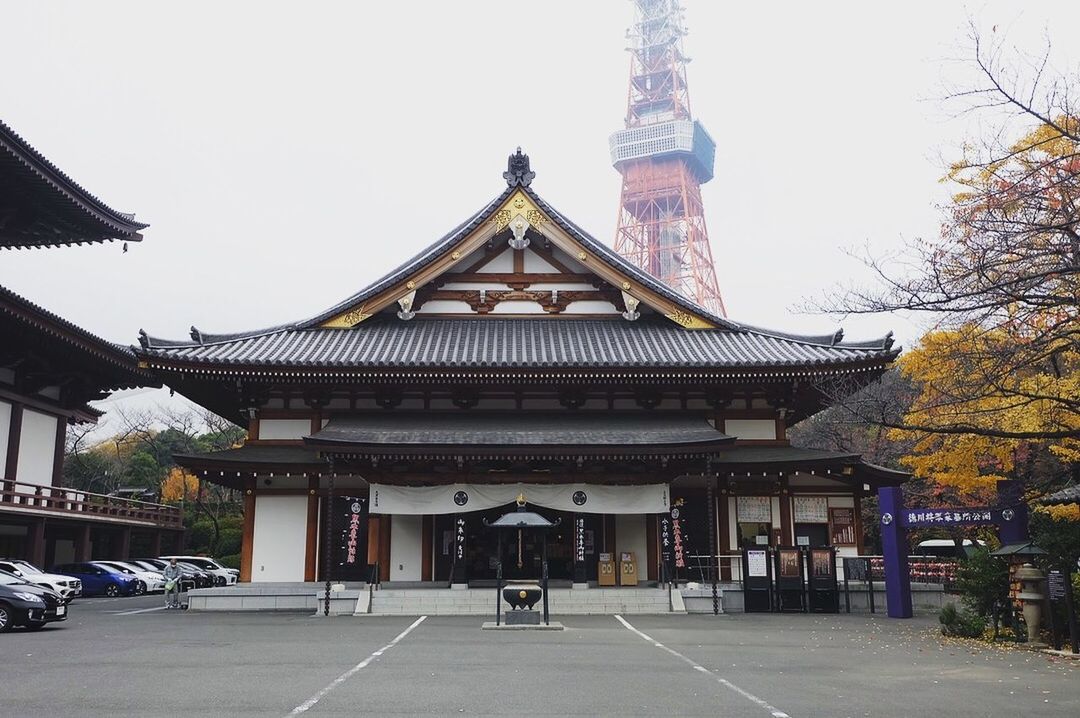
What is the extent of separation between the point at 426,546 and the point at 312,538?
3081mm

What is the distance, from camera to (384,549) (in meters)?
23.8

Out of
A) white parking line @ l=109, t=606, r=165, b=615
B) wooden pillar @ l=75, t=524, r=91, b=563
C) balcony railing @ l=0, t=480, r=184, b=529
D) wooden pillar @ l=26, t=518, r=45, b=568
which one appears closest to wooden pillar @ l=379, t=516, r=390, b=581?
white parking line @ l=109, t=606, r=165, b=615

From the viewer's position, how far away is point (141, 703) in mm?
8820

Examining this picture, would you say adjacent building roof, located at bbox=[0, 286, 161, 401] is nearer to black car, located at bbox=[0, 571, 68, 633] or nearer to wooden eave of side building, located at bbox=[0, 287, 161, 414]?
wooden eave of side building, located at bbox=[0, 287, 161, 414]

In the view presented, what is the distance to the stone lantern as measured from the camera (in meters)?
14.5

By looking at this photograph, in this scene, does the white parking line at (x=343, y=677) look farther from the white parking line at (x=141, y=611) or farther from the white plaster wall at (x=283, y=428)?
the white parking line at (x=141, y=611)

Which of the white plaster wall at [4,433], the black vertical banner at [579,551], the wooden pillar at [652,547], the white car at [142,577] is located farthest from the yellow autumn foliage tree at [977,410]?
the white car at [142,577]

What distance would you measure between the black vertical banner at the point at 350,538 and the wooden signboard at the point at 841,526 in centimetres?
1293

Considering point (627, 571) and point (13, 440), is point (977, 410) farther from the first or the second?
point (13, 440)

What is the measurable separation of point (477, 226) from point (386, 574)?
10.3 meters

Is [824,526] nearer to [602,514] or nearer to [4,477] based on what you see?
[602,514]

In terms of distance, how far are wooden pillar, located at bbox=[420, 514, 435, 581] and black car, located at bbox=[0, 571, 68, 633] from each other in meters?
9.25

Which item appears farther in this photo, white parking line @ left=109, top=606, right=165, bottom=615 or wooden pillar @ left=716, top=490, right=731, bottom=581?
wooden pillar @ left=716, top=490, right=731, bottom=581

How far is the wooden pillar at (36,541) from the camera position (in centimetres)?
2938
